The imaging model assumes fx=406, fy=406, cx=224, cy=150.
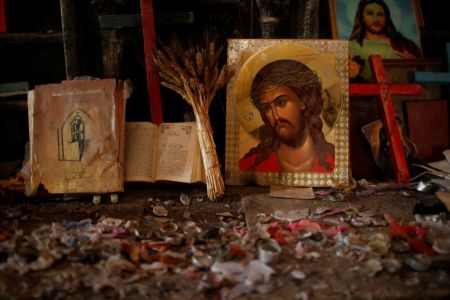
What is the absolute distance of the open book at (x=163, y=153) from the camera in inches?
119

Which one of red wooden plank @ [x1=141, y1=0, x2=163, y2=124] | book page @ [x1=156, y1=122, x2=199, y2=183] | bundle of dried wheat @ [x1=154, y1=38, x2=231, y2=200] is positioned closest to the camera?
bundle of dried wheat @ [x1=154, y1=38, x2=231, y2=200]

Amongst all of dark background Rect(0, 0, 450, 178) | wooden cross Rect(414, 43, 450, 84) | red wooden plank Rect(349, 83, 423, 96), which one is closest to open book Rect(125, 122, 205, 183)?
dark background Rect(0, 0, 450, 178)

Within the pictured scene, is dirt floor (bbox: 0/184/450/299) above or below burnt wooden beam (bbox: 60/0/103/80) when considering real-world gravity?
below

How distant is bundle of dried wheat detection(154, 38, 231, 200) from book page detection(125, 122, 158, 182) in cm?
41

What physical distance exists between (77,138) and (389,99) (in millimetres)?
2472

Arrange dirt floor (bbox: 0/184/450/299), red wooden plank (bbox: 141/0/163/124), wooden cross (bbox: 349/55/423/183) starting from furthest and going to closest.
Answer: wooden cross (bbox: 349/55/423/183) → red wooden plank (bbox: 141/0/163/124) → dirt floor (bbox: 0/184/450/299)

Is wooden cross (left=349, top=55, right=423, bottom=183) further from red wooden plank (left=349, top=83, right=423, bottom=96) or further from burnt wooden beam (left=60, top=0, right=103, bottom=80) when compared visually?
burnt wooden beam (left=60, top=0, right=103, bottom=80)

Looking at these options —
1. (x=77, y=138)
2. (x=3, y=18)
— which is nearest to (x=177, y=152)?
(x=77, y=138)

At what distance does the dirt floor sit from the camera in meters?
1.83

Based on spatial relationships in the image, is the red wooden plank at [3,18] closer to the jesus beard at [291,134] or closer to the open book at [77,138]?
the open book at [77,138]

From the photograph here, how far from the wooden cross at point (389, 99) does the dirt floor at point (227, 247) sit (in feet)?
1.03

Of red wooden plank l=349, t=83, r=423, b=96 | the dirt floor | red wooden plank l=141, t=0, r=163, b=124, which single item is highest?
red wooden plank l=141, t=0, r=163, b=124

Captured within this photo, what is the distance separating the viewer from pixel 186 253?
2.17 metres

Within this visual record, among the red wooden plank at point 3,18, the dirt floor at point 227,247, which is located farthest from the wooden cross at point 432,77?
the red wooden plank at point 3,18
